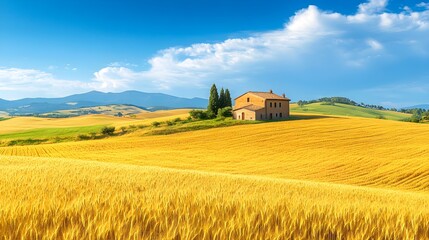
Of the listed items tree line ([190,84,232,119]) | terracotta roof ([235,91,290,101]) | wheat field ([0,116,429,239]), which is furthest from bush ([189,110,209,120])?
wheat field ([0,116,429,239])

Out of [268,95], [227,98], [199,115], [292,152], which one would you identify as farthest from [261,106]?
[292,152]

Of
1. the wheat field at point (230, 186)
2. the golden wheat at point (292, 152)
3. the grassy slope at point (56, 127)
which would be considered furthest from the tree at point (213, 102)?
the golden wheat at point (292, 152)

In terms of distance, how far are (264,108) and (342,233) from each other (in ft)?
278

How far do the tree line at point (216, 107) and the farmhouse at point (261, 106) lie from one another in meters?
3.08

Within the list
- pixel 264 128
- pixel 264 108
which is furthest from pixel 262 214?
pixel 264 108

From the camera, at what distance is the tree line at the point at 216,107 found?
90500 millimetres

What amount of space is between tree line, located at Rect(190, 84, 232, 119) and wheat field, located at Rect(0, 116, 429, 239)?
17.6 metres

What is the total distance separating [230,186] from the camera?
11625mm

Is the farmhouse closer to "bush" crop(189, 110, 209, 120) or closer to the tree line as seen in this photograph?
the tree line

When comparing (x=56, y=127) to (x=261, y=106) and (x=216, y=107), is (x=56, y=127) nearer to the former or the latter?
(x=216, y=107)

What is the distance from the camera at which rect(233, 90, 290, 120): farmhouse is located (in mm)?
86188

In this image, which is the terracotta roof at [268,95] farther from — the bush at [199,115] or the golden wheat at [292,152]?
the golden wheat at [292,152]

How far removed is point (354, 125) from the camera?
76.9 meters

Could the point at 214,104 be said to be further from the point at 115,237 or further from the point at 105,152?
the point at 115,237
